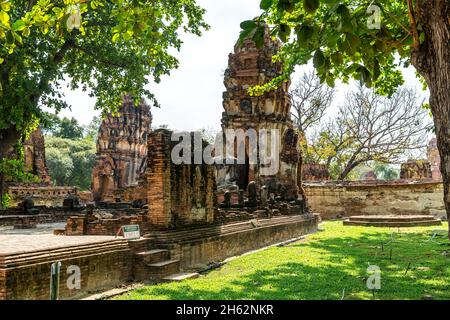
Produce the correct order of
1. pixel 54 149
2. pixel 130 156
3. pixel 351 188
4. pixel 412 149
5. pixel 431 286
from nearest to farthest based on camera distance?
pixel 431 286
pixel 351 188
pixel 412 149
pixel 130 156
pixel 54 149

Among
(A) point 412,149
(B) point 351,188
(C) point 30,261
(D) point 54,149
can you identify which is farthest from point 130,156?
(C) point 30,261

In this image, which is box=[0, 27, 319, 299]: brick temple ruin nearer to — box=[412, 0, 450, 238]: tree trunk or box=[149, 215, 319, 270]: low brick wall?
box=[149, 215, 319, 270]: low brick wall

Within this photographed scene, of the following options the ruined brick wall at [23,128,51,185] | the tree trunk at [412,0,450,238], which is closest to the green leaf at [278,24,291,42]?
the tree trunk at [412,0,450,238]

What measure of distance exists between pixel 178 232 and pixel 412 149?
76.8 feet

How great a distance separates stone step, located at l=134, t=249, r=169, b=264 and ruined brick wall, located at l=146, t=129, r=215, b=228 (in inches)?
25.1

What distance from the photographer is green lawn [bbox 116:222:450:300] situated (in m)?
6.28

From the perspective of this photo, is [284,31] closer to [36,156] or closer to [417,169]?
[36,156]

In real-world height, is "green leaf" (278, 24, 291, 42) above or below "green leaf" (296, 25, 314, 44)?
above

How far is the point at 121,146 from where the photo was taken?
34.8 metres

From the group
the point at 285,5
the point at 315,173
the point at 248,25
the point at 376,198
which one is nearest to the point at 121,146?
the point at 315,173

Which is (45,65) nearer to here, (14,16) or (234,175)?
(14,16)

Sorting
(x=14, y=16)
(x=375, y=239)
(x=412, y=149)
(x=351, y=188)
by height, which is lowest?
(x=375, y=239)

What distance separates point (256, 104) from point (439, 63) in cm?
1616

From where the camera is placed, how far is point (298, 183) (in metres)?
18.9
